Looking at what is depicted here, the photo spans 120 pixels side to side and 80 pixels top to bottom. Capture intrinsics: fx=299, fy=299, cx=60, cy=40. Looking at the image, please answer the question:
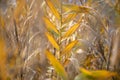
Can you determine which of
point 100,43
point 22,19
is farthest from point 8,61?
point 22,19

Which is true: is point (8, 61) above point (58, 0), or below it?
below

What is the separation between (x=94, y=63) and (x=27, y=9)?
29 cm

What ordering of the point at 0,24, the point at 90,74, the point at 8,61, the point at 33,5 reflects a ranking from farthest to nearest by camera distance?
the point at 33,5
the point at 0,24
the point at 8,61
the point at 90,74

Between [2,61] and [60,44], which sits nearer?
[2,61]

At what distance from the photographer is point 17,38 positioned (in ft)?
2.33

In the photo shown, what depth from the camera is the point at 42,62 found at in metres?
0.67

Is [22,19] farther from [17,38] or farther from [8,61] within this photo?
[8,61]

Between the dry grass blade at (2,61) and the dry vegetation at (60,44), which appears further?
the dry vegetation at (60,44)

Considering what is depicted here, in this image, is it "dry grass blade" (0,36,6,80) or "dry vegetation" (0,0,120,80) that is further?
"dry vegetation" (0,0,120,80)

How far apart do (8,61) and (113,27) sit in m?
0.26

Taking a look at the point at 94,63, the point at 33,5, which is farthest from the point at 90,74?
the point at 33,5

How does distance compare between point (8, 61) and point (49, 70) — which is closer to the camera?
point (8, 61)

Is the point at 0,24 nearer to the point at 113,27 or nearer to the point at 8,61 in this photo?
the point at 8,61

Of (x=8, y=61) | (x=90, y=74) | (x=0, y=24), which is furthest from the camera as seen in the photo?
(x=0, y=24)
